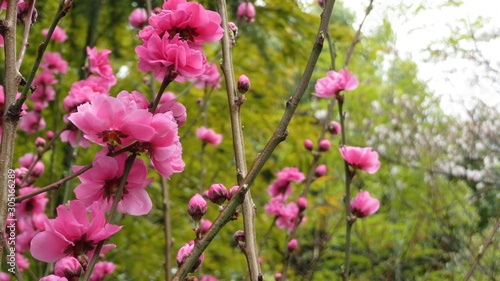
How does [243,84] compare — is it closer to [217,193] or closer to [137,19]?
[217,193]

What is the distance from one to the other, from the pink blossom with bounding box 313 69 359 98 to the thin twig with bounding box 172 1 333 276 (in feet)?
1.73

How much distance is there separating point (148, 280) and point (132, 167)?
260cm

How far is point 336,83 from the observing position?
1.26 m

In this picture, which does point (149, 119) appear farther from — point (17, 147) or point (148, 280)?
point (148, 280)

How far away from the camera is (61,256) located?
0.64 m

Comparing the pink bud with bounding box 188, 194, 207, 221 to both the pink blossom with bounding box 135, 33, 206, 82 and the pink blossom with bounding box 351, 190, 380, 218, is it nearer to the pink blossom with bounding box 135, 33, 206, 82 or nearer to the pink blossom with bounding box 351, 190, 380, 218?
the pink blossom with bounding box 135, 33, 206, 82

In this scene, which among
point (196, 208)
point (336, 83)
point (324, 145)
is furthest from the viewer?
point (324, 145)

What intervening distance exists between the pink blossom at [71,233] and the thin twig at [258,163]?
0.10m

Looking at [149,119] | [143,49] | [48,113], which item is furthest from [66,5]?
[48,113]

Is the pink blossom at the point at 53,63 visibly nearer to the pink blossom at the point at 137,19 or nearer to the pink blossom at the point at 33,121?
the pink blossom at the point at 33,121

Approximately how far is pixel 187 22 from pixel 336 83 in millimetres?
659

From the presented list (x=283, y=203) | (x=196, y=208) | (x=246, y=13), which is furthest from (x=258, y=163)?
(x=246, y=13)

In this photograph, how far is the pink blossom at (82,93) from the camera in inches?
46.5

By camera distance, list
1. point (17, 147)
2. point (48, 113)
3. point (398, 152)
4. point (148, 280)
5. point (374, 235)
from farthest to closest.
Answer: point (398, 152) → point (374, 235) → point (148, 280) → point (48, 113) → point (17, 147)
